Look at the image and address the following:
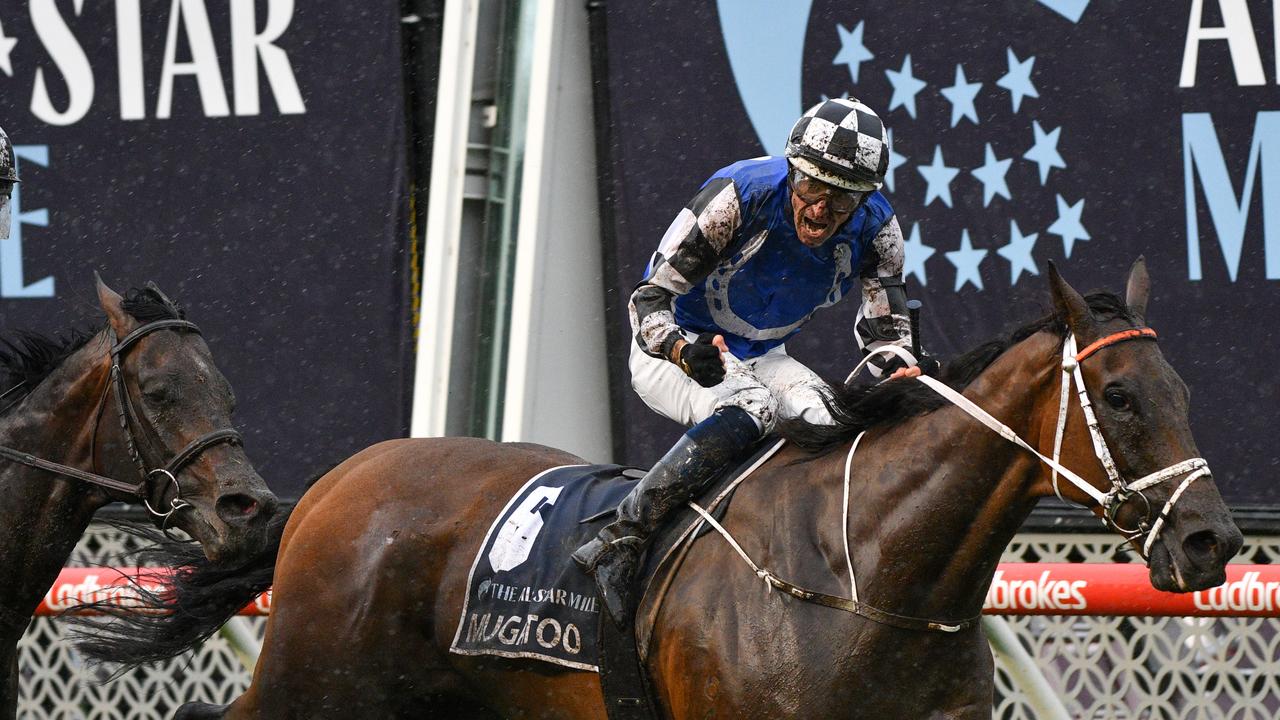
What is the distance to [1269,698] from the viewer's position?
5703 millimetres

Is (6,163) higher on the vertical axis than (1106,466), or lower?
higher

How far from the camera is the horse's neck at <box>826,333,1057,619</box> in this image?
3.43 meters

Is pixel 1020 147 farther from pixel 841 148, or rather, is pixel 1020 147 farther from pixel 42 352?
pixel 42 352

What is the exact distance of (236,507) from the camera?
412cm

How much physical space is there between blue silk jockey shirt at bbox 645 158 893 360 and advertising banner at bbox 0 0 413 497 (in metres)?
2.63

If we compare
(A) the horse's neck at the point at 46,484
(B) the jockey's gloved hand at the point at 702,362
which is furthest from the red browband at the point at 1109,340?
(A) the horse's neck at the point at 46,484

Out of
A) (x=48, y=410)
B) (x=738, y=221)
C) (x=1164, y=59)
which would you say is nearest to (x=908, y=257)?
(x=1164, y=59)

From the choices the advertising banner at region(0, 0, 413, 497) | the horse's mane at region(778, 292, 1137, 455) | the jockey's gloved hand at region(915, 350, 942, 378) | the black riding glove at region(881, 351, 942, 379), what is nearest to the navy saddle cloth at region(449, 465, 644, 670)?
the horse's mane at region(778, 292, 1137, 455)

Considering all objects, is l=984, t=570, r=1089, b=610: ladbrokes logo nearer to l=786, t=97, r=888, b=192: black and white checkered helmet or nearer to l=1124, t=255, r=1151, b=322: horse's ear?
l=1124, t=255, r=1151, b=322: horse's ear

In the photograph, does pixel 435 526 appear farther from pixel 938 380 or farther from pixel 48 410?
pixel 938 380

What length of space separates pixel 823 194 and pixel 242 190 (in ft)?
11.8

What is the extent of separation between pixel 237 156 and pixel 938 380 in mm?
3955

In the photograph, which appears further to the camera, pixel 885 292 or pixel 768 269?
pixel 885 292

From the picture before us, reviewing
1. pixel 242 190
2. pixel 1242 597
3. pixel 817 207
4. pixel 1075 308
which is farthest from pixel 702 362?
pixel 242 190
